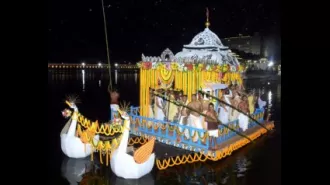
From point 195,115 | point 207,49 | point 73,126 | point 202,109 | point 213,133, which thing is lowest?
point 213,133

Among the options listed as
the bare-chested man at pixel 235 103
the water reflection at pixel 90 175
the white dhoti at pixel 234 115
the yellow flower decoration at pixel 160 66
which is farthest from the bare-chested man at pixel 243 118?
the water reflection at pixel 90 175

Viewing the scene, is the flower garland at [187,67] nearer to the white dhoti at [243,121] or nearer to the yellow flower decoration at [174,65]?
the yellow flower decoration at [174,65]

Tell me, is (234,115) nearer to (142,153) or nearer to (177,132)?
(177,132)

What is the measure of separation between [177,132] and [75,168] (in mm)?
2841

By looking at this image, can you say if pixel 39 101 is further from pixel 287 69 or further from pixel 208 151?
pixel 208 151

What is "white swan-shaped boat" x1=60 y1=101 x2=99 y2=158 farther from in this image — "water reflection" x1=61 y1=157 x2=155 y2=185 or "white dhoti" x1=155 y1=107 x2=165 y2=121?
"white dhoti" x1=155 y1=107 x2=165 y2=121

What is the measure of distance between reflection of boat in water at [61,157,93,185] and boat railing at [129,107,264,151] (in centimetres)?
221

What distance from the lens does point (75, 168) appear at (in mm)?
7473

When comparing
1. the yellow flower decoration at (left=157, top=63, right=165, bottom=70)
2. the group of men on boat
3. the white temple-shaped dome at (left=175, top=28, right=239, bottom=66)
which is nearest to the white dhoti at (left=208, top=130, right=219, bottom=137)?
the group of men on boat

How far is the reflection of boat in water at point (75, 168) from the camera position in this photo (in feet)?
22.5

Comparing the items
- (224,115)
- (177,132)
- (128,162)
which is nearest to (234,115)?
(224,115)

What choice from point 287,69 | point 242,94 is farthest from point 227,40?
point 287,69

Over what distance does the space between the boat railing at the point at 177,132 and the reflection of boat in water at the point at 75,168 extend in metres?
2.21

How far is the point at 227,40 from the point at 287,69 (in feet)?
63.7
